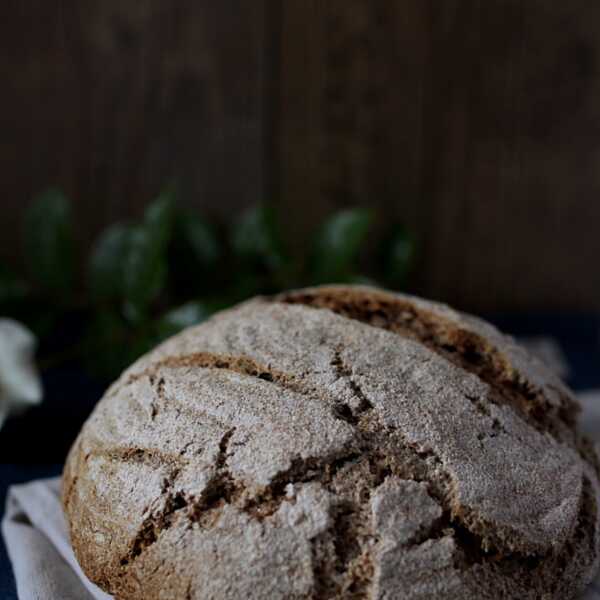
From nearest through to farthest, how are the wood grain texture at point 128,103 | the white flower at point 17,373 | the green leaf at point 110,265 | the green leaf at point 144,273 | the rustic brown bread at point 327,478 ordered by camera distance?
the rustic brown bread at point 327,478, the white flower at point 17,373, the green leaf at point 144,273, the green leaf at point 110,265, the wood grain texture at point 128,103

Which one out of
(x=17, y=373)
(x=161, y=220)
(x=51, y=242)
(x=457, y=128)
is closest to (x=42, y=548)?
(x=17, y=373)

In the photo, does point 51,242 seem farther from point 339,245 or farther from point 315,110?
point 315,110

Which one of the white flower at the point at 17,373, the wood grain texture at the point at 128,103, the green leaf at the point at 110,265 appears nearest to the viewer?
the white flower at the point at 17,373

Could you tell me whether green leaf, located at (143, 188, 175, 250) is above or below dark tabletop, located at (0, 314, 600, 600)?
above

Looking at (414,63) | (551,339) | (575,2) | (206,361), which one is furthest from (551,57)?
(206,361)

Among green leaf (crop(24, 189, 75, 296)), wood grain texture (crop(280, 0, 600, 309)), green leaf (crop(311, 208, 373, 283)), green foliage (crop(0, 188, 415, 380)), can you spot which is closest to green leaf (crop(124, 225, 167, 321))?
green foliage (crop(0, 188, 415, 380))

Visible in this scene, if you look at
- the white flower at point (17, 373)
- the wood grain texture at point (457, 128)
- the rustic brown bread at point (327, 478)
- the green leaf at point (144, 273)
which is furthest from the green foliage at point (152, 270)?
the rustic brown bread at point (327, 478)

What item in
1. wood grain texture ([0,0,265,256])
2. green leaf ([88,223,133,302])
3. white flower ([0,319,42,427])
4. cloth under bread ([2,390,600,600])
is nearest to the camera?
cloth under bread ([2,390,600,600])

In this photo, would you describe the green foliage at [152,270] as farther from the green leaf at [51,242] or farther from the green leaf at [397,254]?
the green leaf at [397,254]

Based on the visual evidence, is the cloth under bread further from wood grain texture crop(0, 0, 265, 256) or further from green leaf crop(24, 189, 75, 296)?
wood grain texture crop(0, 0, 265, 256)
